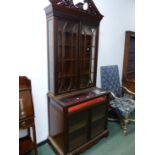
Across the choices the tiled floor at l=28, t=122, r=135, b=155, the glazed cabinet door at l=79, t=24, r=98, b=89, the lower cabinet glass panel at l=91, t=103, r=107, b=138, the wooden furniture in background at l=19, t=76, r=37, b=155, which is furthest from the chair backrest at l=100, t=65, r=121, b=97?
the wooden furniture in background at l=19, t=76, r=37, b=155

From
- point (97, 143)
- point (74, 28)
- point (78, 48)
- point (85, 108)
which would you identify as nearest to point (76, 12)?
point (74, 28)

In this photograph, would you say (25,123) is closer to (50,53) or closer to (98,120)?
(50,53)

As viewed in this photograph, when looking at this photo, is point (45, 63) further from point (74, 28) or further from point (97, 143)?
point (97, 143)

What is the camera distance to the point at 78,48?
2125mm

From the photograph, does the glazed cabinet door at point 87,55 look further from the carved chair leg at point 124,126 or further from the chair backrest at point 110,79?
the carved chair leg at point 124,126

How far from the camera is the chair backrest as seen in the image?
295cm

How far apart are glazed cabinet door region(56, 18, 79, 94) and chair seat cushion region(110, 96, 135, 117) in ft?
3.24

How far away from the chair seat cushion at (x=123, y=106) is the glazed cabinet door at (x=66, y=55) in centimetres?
99

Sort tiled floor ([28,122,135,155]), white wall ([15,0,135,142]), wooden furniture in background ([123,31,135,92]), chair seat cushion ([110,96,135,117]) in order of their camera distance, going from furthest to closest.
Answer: wooden furniture in background ([123,31,135,92]) → chair seat cushion ([110,96,135,117]) → tiled floor ([28,122,135,155]) → white wall ([15,0,135,142])

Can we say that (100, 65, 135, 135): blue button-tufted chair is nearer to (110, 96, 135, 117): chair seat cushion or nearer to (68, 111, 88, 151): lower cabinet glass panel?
(110, 96, 135, 117): chair seat cushion

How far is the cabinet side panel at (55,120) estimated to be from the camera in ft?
6.37

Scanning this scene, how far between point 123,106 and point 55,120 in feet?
4.32

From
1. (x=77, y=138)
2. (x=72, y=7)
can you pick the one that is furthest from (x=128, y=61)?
(x=77, y=138)
